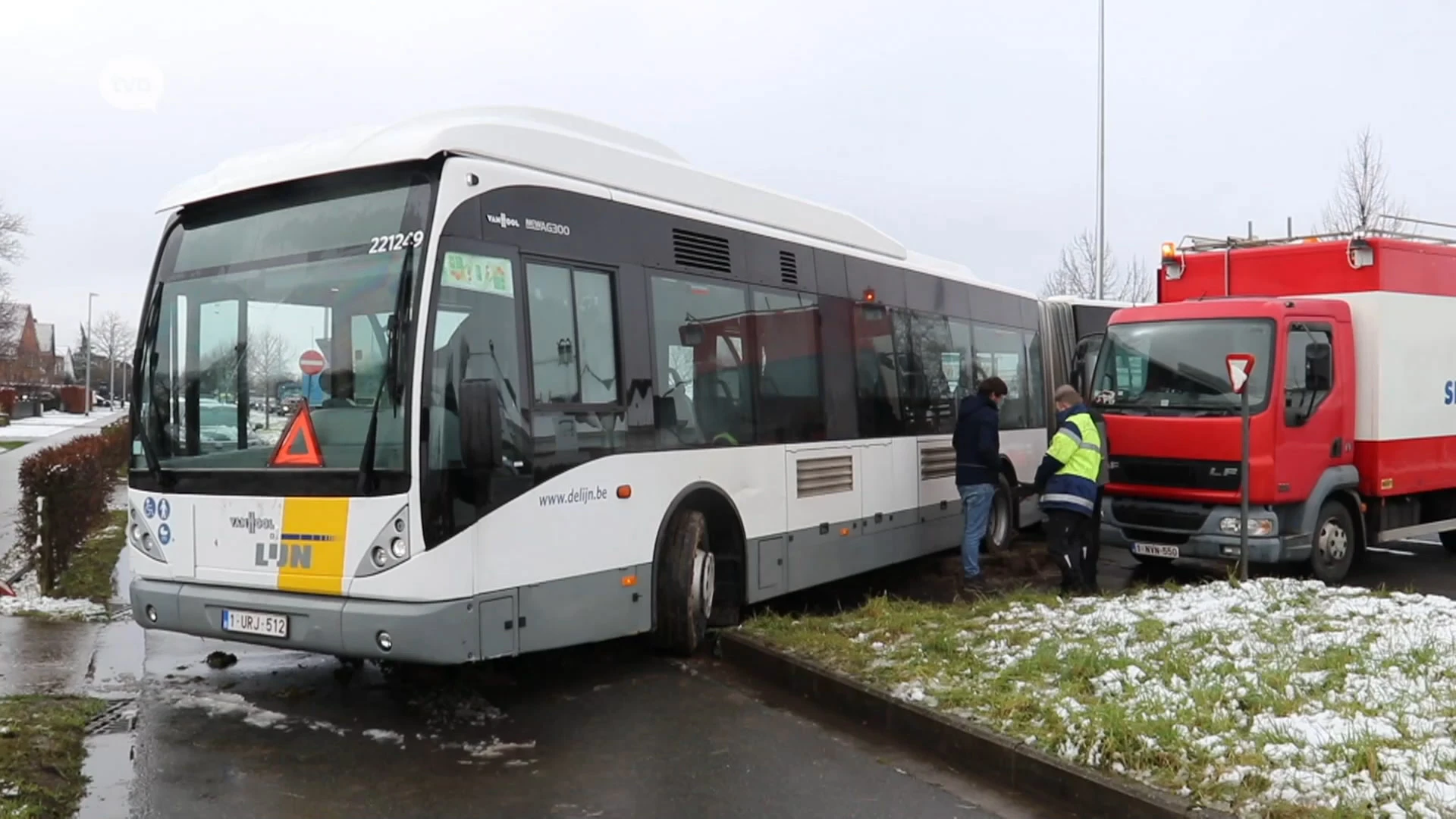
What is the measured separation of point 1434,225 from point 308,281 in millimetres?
11375

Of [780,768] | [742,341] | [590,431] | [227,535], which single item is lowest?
[780,768]

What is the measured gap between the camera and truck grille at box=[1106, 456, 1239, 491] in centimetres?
1013

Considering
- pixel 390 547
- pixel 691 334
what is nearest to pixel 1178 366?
pixel 691 334

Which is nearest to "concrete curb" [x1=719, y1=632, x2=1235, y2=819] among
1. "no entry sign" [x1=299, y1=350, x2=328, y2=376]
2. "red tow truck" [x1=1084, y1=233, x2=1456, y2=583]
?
"no entry sign" [x1=299, y1=350, x2=328, y2=376]

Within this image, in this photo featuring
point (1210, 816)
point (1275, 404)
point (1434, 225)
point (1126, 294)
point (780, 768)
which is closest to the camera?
point (1210, 816)

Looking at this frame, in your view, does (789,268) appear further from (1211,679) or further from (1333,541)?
(1333,541)

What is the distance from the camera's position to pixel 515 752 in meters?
5.92

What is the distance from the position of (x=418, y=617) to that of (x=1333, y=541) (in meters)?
8.94

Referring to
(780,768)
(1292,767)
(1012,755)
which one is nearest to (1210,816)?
(1292,767)

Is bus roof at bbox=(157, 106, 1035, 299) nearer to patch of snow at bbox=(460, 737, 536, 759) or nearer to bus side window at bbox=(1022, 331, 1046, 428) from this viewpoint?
patch of snow at bbox=(460, 737, 536, 759)

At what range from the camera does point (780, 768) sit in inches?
223

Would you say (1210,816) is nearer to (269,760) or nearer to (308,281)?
(269,760)

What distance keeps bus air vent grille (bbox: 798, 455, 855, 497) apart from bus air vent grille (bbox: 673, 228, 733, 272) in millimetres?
1803

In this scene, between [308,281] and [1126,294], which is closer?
[308,281]
